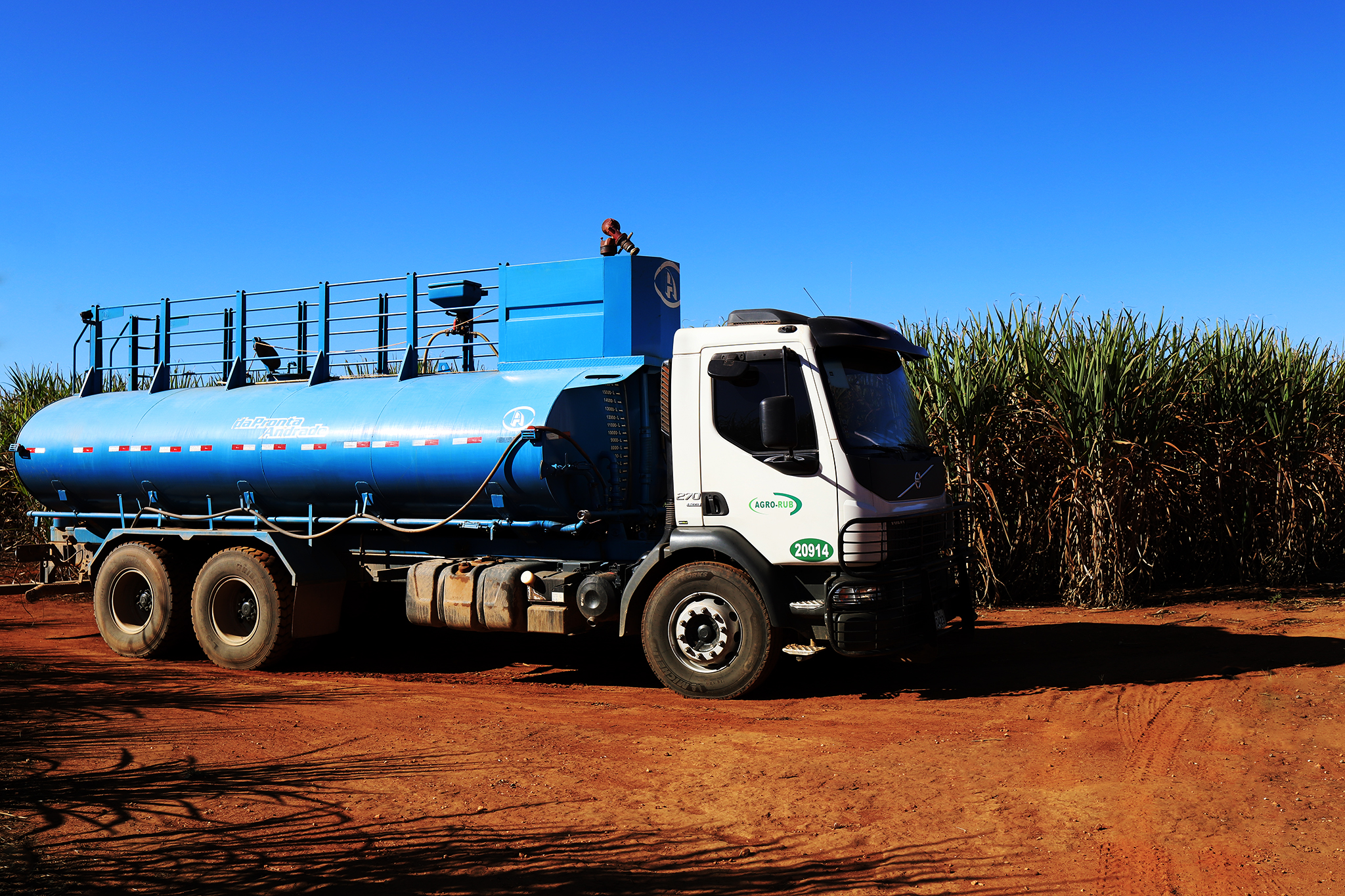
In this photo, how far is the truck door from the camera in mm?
7930

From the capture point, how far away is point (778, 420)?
25.2 ft

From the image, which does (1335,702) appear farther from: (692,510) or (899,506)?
(692,510)

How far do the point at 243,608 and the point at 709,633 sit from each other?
17.2 ft

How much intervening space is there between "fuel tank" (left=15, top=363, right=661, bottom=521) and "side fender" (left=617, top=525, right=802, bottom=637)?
0.87 metres

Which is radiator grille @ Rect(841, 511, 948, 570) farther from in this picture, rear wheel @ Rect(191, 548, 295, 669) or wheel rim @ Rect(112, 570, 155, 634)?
wheel rim @ Rect(112, 570, 155, 634)

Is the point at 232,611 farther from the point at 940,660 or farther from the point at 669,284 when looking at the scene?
the point at 940,660

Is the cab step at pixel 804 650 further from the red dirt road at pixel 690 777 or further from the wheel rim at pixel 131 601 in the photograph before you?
the wheel rim at pixel 131 601

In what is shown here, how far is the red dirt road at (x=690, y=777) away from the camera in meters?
4.66

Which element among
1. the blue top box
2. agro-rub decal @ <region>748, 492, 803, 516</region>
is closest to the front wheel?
agro-rub decal @ <region>748, 492, 803, 516</region>

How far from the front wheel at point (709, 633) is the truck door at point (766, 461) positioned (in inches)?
17.0

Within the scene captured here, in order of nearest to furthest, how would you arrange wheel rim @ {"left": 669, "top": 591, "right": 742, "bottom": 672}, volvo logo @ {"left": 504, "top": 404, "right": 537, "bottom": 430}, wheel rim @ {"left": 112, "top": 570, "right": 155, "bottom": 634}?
1. wheel rim @ {"left": 669, "top": 591, "right": 742, "bottom": 672}
2. volvo logo @ {"left": 504, "top": 404, "right": 537, "bottom": 430}
3. wheel rim @ {"left": 112, "top": 570, "right": 155, "bottom": 634}

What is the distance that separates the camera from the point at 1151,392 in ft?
44.8

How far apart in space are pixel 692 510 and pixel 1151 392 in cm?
828

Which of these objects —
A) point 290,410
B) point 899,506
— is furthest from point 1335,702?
point 290,410
